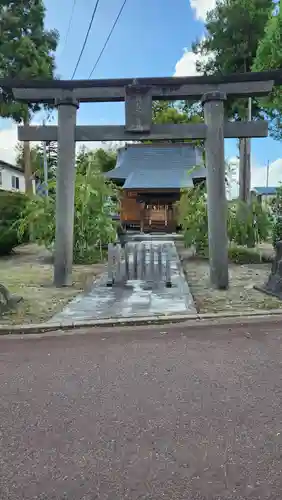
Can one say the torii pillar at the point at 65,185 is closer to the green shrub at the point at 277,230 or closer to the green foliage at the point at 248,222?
the green foliage at the point at 248,222

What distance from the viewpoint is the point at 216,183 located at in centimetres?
767

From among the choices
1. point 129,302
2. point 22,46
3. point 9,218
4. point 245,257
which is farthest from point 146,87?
point 22,46

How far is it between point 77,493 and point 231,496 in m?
0.77

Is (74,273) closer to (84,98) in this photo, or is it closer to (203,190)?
(84,98)

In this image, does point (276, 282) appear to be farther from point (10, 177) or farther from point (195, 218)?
point (10, 177)

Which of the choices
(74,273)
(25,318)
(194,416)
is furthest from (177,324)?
(74,273)

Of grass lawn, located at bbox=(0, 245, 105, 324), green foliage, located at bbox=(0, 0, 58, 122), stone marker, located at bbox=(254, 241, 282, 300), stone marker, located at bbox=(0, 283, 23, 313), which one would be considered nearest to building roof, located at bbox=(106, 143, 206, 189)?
green foliage, located at bbox=(0, 0, 58, 122)

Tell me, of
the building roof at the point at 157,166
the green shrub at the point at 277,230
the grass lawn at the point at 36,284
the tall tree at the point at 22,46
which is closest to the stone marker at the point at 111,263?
the grass lawn at the point at 36,284

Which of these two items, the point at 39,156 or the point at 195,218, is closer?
the point at 195,218

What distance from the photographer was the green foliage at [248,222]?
1102 centimetres

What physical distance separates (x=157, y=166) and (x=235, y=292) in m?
15.2

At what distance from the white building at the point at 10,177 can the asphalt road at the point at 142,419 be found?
90.5 feet

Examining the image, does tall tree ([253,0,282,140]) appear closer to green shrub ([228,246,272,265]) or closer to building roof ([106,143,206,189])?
green shrub ([228,246,272,265])

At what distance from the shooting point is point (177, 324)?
17.8ft
